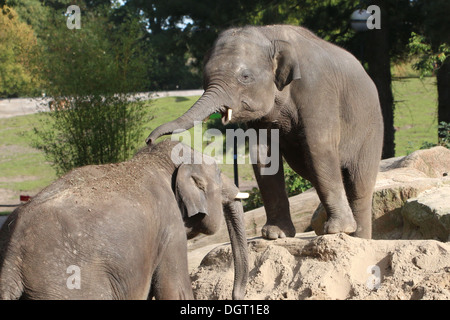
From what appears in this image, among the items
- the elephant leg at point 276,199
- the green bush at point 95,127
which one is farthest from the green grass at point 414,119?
the elephant leg at point 276,199

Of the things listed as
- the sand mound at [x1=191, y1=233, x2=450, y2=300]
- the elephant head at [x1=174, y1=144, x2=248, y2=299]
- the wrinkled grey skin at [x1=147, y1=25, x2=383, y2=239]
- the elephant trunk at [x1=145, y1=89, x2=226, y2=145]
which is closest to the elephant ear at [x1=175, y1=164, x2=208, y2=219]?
the elephant head at [x1=174, y1=144, x2=248, y2=299]

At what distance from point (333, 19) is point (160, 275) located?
454 inches

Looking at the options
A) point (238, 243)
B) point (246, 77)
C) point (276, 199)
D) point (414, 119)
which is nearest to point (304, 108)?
point (246, 77)

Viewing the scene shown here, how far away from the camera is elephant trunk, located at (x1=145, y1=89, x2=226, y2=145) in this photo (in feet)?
18.3

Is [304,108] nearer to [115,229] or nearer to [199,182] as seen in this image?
[199,182]

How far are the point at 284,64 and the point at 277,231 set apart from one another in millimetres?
1703

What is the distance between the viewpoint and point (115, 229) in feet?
14.0

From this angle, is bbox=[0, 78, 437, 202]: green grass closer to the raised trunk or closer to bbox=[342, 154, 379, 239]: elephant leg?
bbox=[342, 154, 379, 239]: elephant leg

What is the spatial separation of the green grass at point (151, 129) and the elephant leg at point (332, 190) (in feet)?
33.3

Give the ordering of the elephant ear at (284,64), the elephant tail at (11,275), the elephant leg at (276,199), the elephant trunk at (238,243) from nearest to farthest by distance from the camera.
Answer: the elephant tail at (11,275), the elephant trunk at (238,243), the elephant ear at (284,64), the elephant leg at (276,199)

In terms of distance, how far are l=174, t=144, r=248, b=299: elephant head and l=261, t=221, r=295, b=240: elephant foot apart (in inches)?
62.7

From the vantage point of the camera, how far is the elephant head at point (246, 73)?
6418mm

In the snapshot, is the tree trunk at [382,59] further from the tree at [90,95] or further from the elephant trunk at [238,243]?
the elephant trunk at [238,243]
